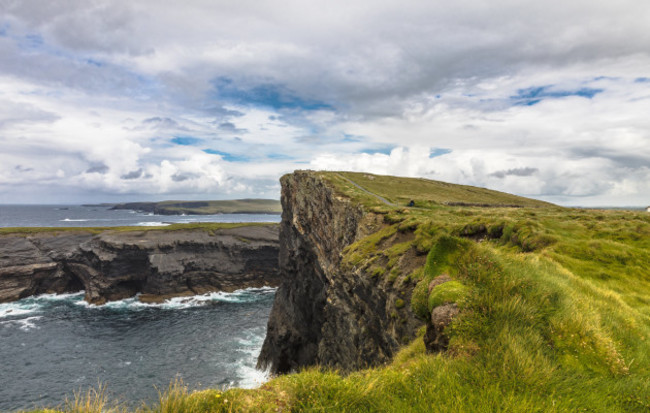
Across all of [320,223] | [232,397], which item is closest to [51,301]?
[320,223]

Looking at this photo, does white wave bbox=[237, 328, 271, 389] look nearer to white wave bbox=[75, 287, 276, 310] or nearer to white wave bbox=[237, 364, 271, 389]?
white wave bbox=[237, 364, 271, 389]

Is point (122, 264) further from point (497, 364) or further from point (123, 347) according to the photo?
point (497, 364)

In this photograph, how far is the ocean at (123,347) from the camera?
135ft

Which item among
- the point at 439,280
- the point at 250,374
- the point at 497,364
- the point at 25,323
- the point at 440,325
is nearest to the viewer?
the point at 497,364

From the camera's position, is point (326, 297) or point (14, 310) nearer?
point (326, 297)

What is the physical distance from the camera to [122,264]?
8519 centimetres

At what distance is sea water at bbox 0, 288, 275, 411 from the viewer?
135 ft

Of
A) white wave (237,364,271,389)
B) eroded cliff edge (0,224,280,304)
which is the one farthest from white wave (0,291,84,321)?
white wave (237,364,271,389)

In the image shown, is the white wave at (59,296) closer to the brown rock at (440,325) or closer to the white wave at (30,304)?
the white wave at (30,304)

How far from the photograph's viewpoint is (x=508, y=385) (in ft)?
17.1

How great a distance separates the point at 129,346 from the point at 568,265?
63.8 metres

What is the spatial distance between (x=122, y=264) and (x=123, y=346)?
39079 mm

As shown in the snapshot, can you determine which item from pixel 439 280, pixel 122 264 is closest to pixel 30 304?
pixel 122 264

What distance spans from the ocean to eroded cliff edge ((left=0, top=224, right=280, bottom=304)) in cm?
512
